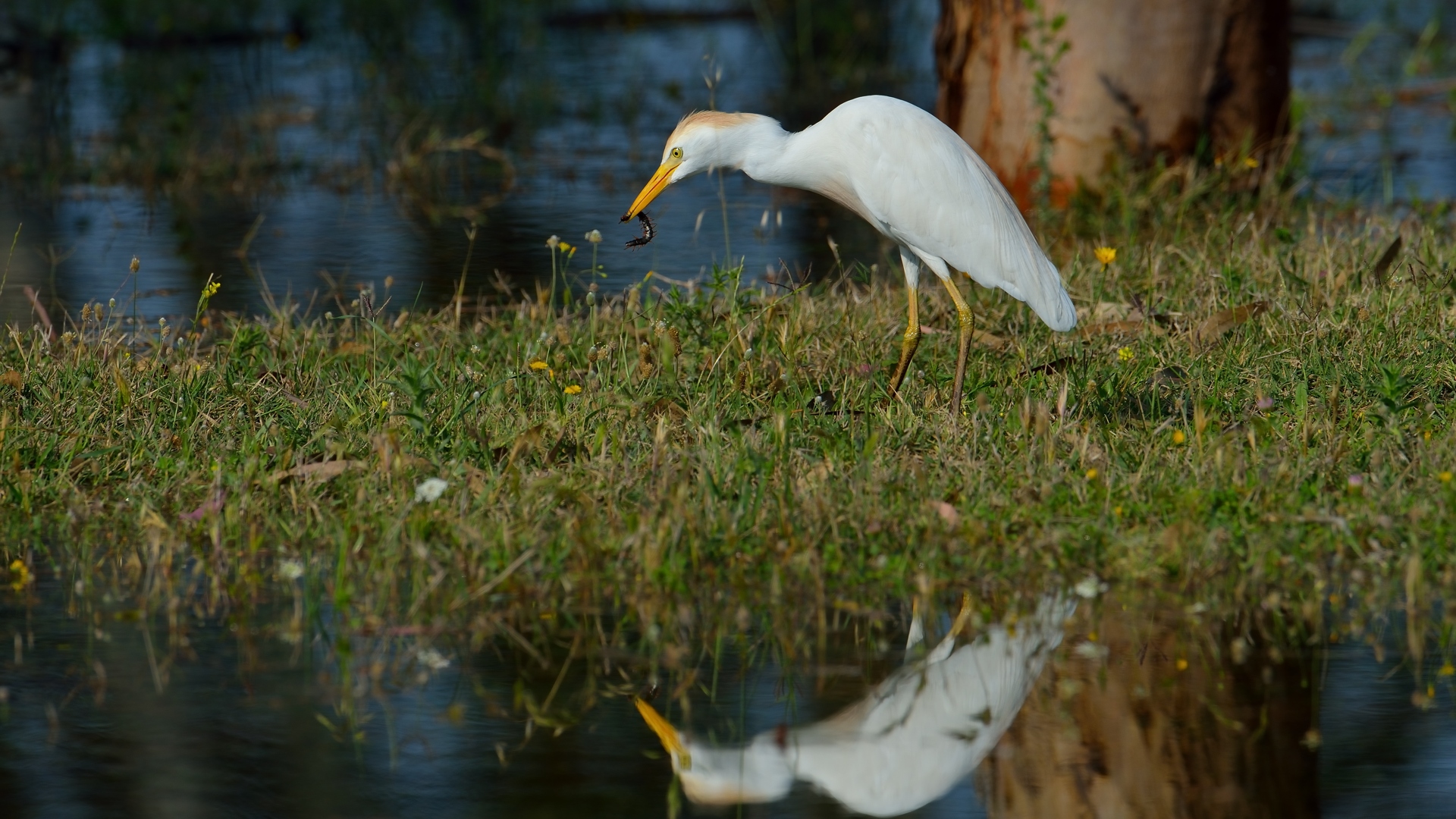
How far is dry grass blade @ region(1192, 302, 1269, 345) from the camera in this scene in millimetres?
5422

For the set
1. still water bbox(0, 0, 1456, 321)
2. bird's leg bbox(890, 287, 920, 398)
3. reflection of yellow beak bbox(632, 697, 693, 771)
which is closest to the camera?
reflection of yellow beak bbox(632, 697, 693, 771)

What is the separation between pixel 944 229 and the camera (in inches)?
193

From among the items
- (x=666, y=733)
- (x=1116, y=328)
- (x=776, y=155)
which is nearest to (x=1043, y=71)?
(x=1116, y=328)

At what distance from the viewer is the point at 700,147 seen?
4.80 meters

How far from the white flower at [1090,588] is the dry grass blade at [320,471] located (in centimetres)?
166

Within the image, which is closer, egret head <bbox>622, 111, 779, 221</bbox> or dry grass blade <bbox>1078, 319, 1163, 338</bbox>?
egret head <bbox>622, 111, 779, 221</bbox>

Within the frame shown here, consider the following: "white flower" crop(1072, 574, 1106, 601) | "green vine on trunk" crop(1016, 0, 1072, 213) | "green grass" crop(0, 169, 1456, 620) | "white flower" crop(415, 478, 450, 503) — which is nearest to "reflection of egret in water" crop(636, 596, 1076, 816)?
"white flower" crop(1072, 574, 1106, 601)

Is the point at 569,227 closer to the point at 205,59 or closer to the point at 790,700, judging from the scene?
the point at 790,700

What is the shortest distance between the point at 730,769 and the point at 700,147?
7.38ft

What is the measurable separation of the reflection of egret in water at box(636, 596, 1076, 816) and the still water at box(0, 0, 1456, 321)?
7.80ft

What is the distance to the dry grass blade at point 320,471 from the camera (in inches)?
167

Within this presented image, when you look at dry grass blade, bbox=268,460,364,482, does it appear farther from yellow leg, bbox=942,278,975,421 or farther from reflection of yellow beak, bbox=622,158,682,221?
yellow leg, bbox=942,278,975,421

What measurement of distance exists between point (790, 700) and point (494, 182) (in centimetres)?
652

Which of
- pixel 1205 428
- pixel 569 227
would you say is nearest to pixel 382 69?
pixel 569 227
